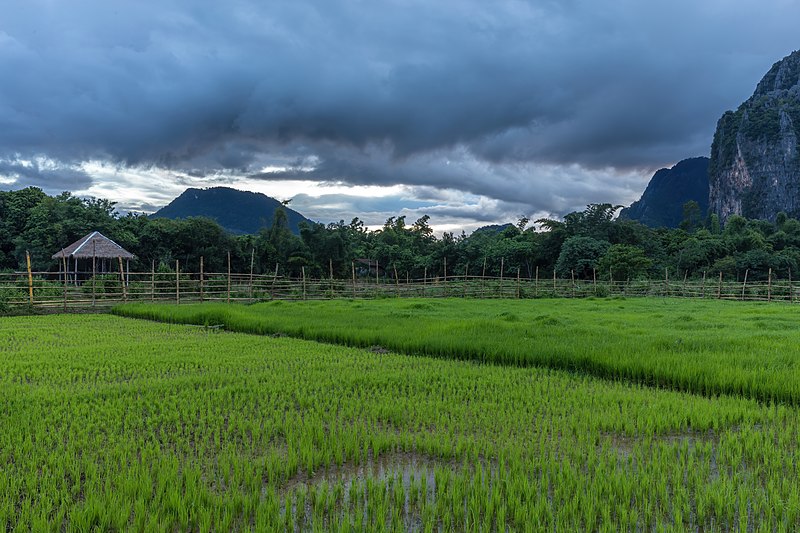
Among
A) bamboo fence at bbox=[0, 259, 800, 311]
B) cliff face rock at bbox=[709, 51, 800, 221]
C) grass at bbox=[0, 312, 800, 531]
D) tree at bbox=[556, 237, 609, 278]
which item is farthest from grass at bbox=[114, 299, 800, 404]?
cliff face rock at bbox=[709, 51, 800, 221]

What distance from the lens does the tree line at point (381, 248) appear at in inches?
1384

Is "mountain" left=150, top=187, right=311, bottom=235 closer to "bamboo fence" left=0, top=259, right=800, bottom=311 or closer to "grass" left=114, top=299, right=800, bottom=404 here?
"bamboo fence" left=0, top=259, right=800, bottom=311

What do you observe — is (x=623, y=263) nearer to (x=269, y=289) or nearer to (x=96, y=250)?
(x=269, y=289)

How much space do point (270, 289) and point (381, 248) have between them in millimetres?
26462

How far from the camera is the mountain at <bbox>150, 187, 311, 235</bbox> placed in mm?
151625

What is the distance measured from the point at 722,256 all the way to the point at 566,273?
14145 mm

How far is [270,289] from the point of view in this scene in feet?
79.6

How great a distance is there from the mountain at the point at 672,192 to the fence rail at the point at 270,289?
112 m

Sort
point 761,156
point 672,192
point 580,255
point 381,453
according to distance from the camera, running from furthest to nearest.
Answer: point 672,192, point 761,156, point 580,255, point 381,453

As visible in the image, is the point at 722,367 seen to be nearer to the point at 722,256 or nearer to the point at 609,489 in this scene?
the point at 609,489

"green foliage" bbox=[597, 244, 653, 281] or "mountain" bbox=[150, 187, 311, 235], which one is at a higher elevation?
"mountain" bbox=[150, 187, 311, 235]

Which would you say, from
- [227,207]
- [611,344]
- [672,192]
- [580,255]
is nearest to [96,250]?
[611,344]

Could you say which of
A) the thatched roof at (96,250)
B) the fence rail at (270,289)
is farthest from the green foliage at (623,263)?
the thatched roof at (96,250)

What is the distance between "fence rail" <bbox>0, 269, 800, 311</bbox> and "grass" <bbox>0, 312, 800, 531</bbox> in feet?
43.0
